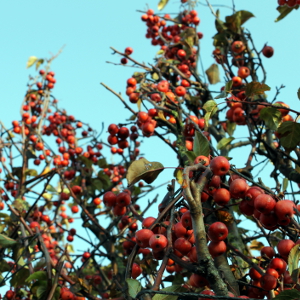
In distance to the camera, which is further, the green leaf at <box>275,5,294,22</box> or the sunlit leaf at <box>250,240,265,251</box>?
the sunlit leaf at <box>250,240,265,251</box>

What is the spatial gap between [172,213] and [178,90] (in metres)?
3.19

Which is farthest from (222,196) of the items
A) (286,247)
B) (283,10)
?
(283,10)

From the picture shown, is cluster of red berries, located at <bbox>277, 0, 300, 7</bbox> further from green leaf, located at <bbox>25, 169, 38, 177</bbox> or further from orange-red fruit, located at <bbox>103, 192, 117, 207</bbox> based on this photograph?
green leaf, located at <bbox>25, 169, 38, 177</bbox>

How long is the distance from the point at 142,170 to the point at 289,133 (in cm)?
142

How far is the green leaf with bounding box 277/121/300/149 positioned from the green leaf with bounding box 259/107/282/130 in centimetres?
18

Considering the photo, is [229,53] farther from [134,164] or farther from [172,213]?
[172,213]

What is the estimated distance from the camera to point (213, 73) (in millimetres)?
6129

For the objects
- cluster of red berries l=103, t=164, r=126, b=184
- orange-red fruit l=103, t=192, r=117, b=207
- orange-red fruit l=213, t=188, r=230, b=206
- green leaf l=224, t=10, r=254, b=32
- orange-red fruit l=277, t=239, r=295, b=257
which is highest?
green leaf l=224, t=10, r=254, b=32

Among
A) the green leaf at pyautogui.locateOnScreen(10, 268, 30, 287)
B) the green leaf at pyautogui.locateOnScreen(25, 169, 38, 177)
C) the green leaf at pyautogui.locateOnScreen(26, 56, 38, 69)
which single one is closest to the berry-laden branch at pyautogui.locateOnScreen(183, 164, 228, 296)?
the green leaf at pyautogui.locateOnScreen(10, 268, 30, 287)

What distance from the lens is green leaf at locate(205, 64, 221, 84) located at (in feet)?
20.1

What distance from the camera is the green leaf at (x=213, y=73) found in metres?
6.12

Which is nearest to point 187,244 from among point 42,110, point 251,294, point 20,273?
point 251,294

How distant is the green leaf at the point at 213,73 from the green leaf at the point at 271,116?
9.24 feet

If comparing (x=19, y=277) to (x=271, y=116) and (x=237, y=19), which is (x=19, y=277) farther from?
(x=237, y=19)
